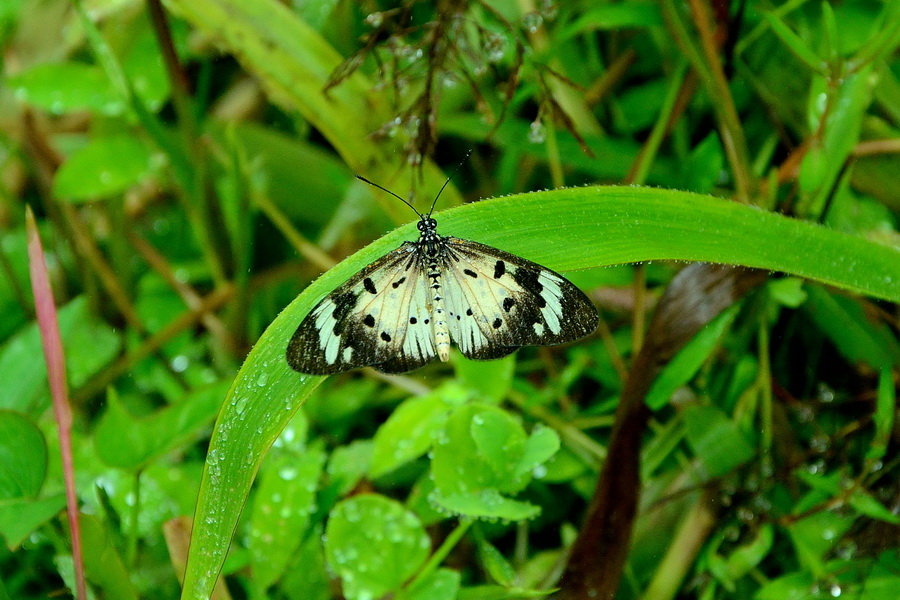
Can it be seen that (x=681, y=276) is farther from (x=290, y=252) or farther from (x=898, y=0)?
(x=290, y=252)

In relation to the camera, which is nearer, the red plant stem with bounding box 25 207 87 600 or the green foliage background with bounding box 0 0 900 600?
the green foliage background with bounding box 0 0 900 600

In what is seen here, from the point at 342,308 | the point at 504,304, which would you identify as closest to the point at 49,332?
the point at 342,308

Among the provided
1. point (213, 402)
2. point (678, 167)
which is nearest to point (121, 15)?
point (213, 402)

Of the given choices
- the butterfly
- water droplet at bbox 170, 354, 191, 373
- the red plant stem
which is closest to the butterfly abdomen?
the butterfly

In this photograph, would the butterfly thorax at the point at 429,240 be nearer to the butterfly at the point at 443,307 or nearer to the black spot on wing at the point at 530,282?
the butterfly at the point at 443,307

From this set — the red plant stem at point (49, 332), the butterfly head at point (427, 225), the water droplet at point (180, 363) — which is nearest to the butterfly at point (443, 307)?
the butterfly head at point (427, 225)

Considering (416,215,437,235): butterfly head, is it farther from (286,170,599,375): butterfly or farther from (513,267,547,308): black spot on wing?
(513,267,547,308): black spot on wing
